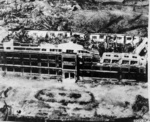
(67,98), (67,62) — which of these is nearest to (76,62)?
(67,62)

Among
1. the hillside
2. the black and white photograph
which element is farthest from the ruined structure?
the hillside

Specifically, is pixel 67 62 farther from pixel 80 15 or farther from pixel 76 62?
pixel 80 15

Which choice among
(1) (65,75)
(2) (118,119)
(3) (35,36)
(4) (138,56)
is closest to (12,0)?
(3) (35,36)

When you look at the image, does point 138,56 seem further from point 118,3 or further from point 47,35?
point 47,35

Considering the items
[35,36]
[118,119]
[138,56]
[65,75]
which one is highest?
[35,36]

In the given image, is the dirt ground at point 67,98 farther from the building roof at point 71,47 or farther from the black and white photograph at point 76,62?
the building roof at point 71,47

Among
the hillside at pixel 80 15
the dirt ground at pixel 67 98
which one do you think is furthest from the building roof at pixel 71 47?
the dirt ground at pixel 67 98

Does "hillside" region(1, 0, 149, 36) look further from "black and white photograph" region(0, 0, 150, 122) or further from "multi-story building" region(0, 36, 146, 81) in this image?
"multi-story building" region(0, 36, 146, 81)
